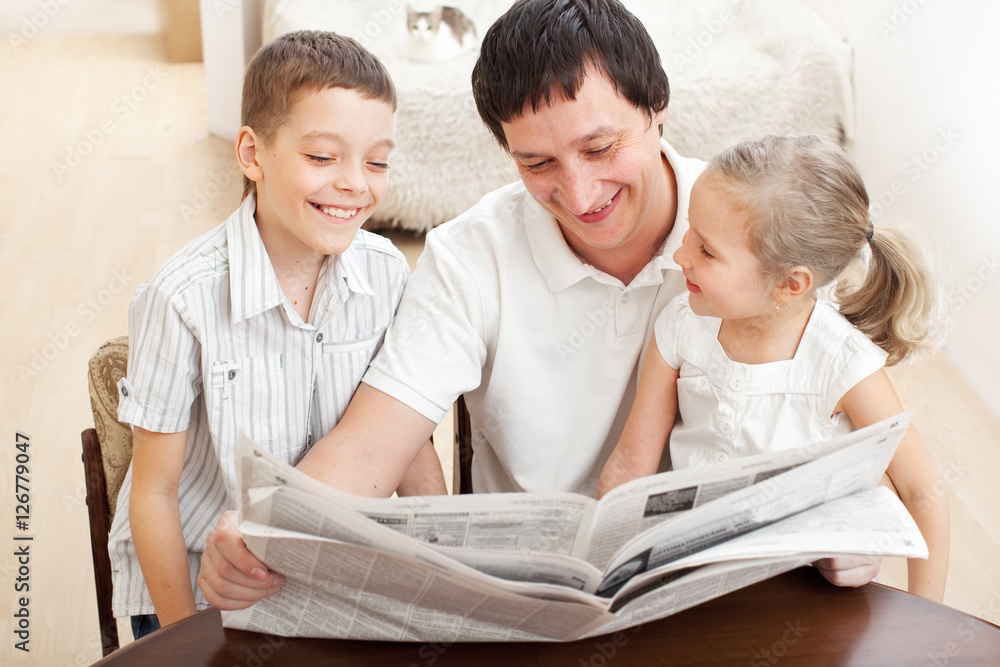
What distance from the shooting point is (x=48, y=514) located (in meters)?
2.06

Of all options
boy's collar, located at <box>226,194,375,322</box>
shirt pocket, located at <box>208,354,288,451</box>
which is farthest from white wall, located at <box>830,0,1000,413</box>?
shirt pocket, located at <box>208,354,288,451</box>

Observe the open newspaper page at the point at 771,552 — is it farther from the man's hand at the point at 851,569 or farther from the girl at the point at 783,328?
the girl at the point at 783,328

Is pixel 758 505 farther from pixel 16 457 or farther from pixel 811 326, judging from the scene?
pixel 16 457

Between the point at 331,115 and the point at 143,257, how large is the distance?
2.30 metres

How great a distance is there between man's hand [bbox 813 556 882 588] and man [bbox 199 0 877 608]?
461 millimetres

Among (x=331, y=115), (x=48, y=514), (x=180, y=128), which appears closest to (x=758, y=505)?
(x=331, y=115)

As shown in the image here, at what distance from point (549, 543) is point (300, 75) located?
0.65 m

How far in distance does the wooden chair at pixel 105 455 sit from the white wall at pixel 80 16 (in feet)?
15.4

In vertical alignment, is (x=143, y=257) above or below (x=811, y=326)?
above

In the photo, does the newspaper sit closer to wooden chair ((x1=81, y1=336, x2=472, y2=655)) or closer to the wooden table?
the wooden table

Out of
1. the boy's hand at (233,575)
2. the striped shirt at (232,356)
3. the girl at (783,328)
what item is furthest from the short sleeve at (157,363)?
the girl at (783,328)

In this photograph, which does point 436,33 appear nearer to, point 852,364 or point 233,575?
point 852,364

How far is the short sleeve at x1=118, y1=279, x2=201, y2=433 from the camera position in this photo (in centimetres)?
107

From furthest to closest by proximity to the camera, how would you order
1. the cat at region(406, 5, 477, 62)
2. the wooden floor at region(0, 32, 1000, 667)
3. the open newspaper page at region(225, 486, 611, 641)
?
the cat at region(406, 5, 477, 62)
the wooden floor at region(0, 32, 1000, 667)
the open newspaper page at region(225, 486, 611, 641)
